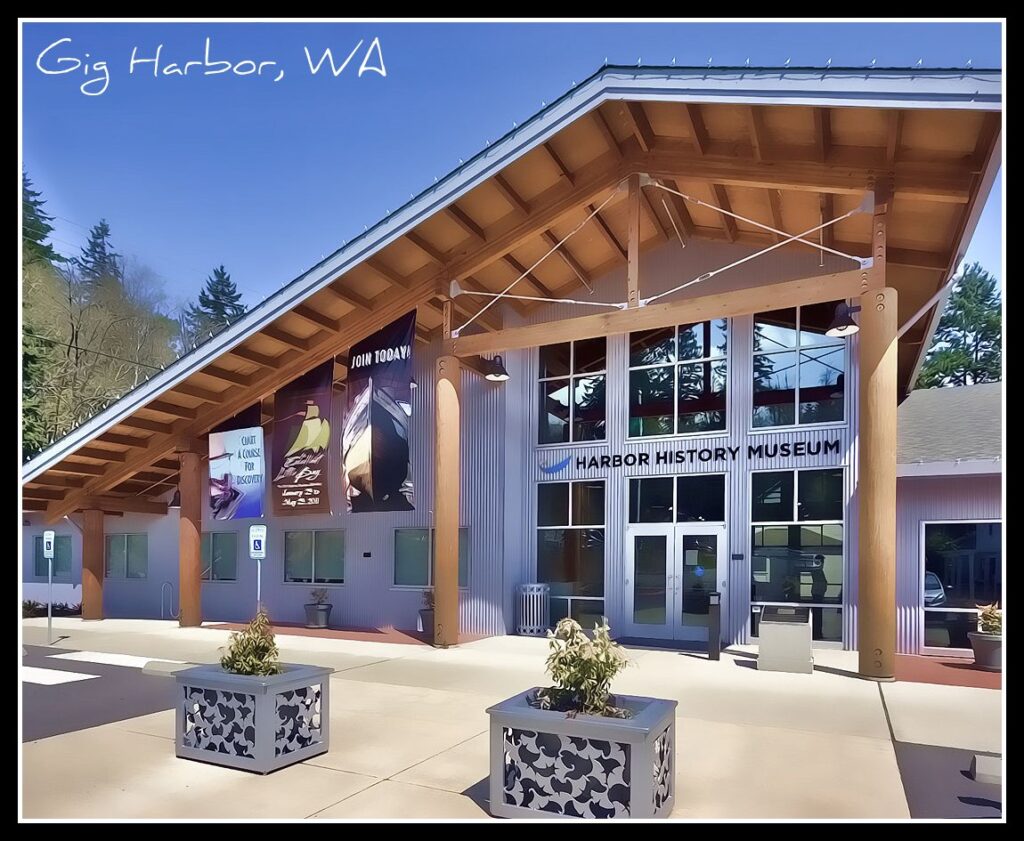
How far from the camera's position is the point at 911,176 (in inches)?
432

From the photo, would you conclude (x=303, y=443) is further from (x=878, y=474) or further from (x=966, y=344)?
(x=966, y=344)

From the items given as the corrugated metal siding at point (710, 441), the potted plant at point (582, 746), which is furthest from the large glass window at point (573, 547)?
the potted plant at point (582, 746)

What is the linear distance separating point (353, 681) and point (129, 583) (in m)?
13.3

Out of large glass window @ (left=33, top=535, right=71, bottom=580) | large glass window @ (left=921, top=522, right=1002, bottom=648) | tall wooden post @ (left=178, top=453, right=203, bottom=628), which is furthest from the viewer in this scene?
large glass window @ (left=33, top=535, right=71, bottom=580)

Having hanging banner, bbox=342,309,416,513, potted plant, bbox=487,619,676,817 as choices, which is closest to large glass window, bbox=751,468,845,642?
hanging banner, bbox=342,309,416,513

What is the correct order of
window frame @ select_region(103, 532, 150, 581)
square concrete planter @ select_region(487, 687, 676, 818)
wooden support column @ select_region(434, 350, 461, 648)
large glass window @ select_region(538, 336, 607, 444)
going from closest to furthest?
square concrete planter @ select_region(487, 687, 676, 818) → wooden support column @ select_region(434, 350, 461, 648) → large glass window @ select_region(538, 336, 607, 444) → window frame @ select_region(103, 532, 150, 581)

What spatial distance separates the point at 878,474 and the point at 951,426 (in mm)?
5261

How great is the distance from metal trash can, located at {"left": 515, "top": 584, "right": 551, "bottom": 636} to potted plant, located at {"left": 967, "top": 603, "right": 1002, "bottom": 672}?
23.4ft

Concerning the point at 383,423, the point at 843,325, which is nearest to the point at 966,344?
the point at 843,325

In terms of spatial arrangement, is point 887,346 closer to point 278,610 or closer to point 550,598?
point 550,598

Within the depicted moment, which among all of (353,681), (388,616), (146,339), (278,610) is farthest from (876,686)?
(146,339)

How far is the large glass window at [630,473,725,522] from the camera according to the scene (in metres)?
14.6

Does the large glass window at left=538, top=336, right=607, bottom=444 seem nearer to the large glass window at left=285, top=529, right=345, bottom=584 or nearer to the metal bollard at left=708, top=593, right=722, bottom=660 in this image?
the metal bollard at left=708, top=593, right=722, bottom=660

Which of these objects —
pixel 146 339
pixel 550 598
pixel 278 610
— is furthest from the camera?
pixel 146 339
